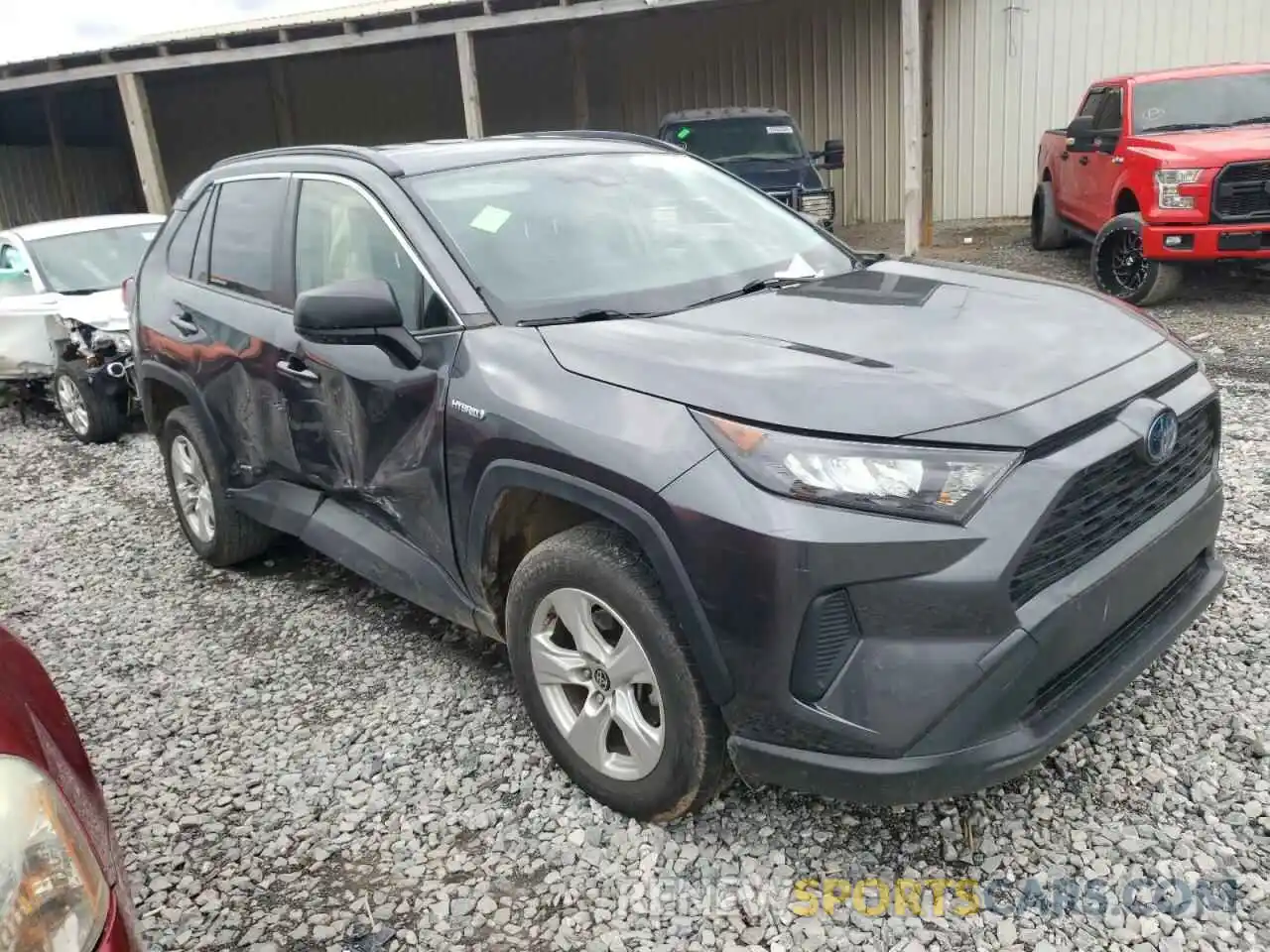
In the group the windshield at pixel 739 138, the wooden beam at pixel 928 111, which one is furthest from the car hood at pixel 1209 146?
the wooden beam at pixel 928 111

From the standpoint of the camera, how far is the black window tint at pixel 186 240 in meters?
4.45

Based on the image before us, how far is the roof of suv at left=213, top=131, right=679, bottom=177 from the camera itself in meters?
3.41

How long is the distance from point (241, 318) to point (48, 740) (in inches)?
99.8

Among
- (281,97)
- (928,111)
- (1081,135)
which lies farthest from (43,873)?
(281,97)

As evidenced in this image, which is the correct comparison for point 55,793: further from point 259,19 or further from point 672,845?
point 259,19

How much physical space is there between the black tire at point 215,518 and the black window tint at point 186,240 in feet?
2.06

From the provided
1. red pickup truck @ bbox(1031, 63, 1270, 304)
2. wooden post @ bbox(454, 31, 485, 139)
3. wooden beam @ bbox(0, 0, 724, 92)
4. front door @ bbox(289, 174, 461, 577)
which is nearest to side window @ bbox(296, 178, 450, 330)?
front door @ bbox(289, 174, 461, 577)

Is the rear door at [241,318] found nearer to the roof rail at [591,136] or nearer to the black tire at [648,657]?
the roof rail at [591,136]

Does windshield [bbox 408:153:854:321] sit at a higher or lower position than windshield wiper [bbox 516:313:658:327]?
higher

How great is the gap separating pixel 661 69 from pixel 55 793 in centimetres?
1775

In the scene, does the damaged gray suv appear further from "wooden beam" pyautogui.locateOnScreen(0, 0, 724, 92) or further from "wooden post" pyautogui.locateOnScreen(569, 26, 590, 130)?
→ "wooden post" pyautogui.locateOnScreen(569, 26, 590, 130)

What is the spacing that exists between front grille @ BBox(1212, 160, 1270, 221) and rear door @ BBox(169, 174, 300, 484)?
7.15m

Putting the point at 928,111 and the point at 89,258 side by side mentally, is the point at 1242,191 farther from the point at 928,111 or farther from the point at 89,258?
the point at 89,258

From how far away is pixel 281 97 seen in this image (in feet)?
65.2
